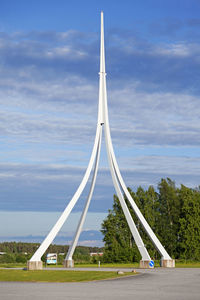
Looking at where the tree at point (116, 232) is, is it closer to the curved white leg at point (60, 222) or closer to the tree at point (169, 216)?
the tree at point (169, 216)

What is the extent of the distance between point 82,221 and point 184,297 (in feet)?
58.3

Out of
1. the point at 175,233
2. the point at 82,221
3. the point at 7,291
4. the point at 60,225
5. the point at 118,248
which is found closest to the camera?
the point at 7,291

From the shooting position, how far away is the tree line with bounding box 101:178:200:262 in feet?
141

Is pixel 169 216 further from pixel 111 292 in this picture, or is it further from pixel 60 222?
pixel 111 292

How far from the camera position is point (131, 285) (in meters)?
15.3

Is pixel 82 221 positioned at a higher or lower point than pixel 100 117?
lower

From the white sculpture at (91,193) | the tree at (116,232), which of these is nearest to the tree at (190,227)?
the tree at (116,232)

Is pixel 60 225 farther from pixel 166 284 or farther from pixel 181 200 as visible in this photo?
pixel 181 200

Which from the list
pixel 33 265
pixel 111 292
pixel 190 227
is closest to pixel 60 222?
pixel 33 265

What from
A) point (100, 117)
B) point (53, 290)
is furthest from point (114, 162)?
point (53, 290)

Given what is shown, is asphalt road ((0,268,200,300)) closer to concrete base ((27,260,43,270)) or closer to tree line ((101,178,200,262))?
concrete base ((27,260,43,270))

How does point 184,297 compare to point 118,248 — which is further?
point 118,248

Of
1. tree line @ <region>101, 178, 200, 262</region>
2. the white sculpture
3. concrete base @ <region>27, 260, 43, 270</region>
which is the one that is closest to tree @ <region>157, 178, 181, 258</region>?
tree line @ <region>101, 178, 200, 262</region>

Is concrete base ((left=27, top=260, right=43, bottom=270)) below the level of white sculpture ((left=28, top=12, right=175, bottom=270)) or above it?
below
